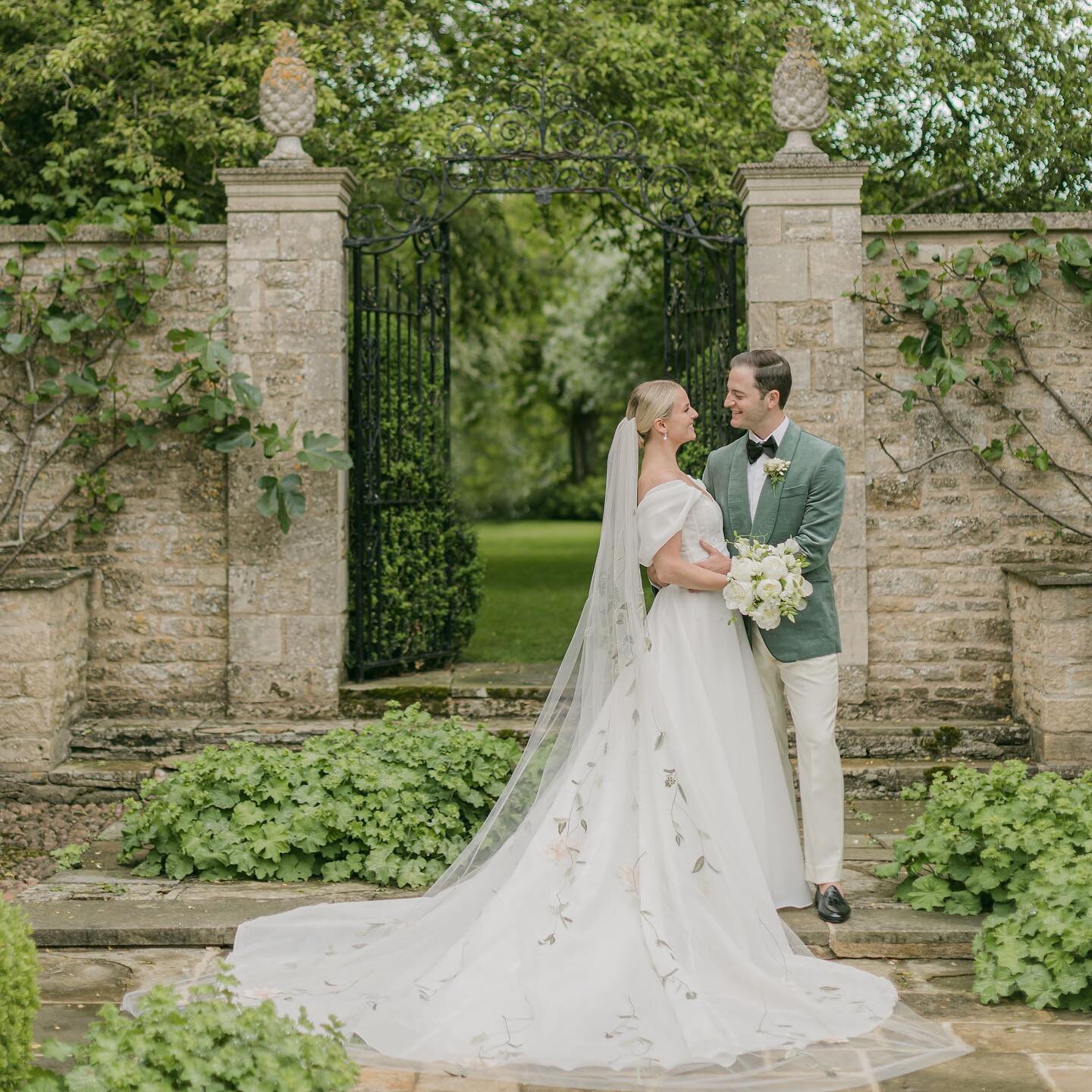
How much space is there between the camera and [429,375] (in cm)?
804

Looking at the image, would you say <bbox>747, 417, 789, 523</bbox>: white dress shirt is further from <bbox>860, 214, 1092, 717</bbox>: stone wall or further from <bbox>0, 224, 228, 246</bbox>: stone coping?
<bbox>0, 224, 228, 246</bbox>: stone coping

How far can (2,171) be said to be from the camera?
9.99 metres

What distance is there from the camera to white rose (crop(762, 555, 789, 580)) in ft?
14.9

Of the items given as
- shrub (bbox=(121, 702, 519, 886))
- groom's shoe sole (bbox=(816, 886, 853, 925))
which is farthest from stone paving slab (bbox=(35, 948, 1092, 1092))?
shrub (bbox=(121, 702, 519, 886))

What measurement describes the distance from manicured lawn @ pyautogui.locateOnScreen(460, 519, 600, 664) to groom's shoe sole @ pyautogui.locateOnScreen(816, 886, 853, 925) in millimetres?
3589

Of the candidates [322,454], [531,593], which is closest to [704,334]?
[322,454]

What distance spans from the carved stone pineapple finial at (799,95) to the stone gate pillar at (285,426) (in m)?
2.39

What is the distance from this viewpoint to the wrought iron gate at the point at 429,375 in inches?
293

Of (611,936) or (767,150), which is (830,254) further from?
(611,936)

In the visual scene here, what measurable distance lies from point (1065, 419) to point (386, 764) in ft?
13.3

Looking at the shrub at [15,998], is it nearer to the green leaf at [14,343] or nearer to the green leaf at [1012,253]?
the green leaf at [14,343]

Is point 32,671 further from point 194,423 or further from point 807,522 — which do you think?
point 807,522

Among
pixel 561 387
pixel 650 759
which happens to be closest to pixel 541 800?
pixel 650 759

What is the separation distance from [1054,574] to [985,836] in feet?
7.66
